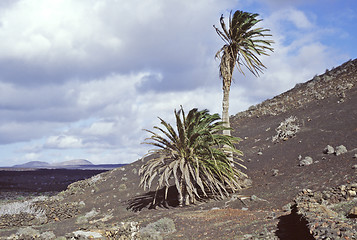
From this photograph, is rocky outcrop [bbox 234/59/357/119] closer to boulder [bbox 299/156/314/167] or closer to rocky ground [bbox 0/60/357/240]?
rocky ground [bbox 0/60/357/240]

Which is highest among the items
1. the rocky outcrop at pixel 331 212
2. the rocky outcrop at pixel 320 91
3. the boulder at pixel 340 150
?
the rocky outcrop at pixel 320 91

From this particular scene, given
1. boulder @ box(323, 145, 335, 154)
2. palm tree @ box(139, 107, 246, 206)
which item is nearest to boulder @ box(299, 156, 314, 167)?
boulder @ box(323, 145, 335, 154)

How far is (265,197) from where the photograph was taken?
13844mm

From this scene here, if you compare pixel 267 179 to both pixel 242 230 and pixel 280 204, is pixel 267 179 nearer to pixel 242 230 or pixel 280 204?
pixel 280 204

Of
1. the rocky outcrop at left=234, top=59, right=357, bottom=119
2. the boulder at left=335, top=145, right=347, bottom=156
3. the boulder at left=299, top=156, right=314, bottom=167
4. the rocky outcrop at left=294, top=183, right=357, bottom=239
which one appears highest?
the rocky outcrop at left=234, top=59, right=357, bottom=119

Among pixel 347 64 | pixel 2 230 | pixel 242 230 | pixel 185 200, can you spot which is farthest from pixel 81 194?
pixel 347 64

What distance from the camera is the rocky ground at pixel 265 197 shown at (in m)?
9.15

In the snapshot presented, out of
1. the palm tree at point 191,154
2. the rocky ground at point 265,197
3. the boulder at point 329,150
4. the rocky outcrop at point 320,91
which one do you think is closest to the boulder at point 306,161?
the rocky ground at point 265,197

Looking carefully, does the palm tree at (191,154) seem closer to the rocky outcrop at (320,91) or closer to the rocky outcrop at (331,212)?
the rocky outcrop at (331,212)

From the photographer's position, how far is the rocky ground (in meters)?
9.15

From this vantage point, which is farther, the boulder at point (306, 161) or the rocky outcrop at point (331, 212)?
the boulder at point (306, 161)

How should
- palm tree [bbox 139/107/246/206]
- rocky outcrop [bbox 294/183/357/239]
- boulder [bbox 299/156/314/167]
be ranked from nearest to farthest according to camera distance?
rocky outcrop [bbox 294/183/357/239] < palm tree [bbox 139/107/246/206] < boulder [bbox 299/156/314/167]

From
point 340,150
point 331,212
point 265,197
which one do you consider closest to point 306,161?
point 340,150

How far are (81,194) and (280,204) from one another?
656 inches
